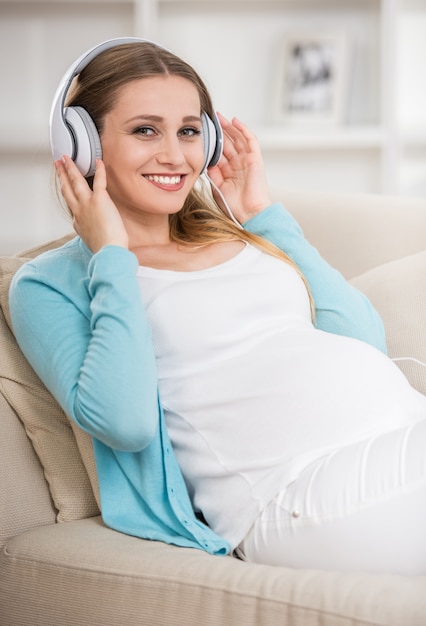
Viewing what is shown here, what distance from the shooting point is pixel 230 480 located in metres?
1.28

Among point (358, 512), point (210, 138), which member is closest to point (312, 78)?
point (210, 138)

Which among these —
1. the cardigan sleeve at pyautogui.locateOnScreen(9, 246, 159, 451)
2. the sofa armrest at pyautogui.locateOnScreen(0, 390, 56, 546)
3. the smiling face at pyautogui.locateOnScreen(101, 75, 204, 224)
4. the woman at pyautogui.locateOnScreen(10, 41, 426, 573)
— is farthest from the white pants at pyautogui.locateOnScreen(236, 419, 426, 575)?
the smiling face at pyautogui.locateOnScreen(101, 75, 204, 224)

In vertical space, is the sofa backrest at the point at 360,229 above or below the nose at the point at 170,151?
below

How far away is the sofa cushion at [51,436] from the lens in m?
1.39

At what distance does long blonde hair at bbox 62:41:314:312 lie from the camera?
1413mm

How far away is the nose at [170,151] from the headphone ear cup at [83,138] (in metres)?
0.09

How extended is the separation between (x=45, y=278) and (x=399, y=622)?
0.68 meters

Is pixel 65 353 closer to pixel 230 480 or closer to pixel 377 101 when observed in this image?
pixel 230 480

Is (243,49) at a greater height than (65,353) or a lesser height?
greater

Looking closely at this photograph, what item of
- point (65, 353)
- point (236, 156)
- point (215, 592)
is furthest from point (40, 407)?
point (236, 156)

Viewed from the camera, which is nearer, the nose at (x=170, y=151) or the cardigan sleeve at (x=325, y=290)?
the nose at (x=170, y=151)

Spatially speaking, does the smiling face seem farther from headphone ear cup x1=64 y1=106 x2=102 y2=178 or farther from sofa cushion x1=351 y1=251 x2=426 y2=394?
sofa cushion x1=351 y1=251 x2=426 y2=394

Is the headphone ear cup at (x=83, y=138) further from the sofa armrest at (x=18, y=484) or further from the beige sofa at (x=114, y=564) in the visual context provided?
the sofa armrest at (x=18, y=484)

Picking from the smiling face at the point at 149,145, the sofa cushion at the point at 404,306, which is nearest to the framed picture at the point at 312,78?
the sofa cushion at the point at 404,306
